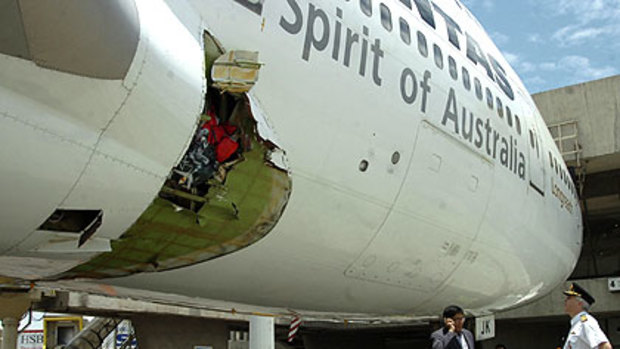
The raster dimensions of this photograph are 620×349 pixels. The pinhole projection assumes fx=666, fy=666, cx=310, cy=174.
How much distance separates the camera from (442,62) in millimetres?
6027

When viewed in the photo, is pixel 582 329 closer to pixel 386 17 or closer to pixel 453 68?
pixel 453 68

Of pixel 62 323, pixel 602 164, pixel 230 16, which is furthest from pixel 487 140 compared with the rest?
pixel 62 323

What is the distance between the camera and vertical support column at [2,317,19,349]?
526 inches

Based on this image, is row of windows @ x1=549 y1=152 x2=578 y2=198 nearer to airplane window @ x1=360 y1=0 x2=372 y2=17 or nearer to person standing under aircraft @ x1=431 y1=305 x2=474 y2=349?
person standing under aircraft @ x1=431 y1=305 x2=474 y2=349

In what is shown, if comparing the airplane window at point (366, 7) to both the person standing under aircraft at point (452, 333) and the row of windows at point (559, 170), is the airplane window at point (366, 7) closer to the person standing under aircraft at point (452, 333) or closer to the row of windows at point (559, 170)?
the person standing under aircraft at point (452, 333)

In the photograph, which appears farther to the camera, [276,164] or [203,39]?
[276,164]

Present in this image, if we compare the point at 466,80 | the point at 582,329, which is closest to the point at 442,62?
the point at 466,80

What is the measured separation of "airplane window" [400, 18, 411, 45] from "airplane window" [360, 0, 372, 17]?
18.4 inches

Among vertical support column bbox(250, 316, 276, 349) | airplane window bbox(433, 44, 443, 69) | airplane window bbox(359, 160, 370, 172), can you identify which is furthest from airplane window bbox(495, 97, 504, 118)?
vertical support column bbox(250, 316, 276, 349)

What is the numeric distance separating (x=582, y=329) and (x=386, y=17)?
280 cm

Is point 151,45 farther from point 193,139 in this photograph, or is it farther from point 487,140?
point 487,140

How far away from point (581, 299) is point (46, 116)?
4170mm

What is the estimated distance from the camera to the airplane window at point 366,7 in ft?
16.4

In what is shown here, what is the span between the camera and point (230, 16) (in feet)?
12.6
